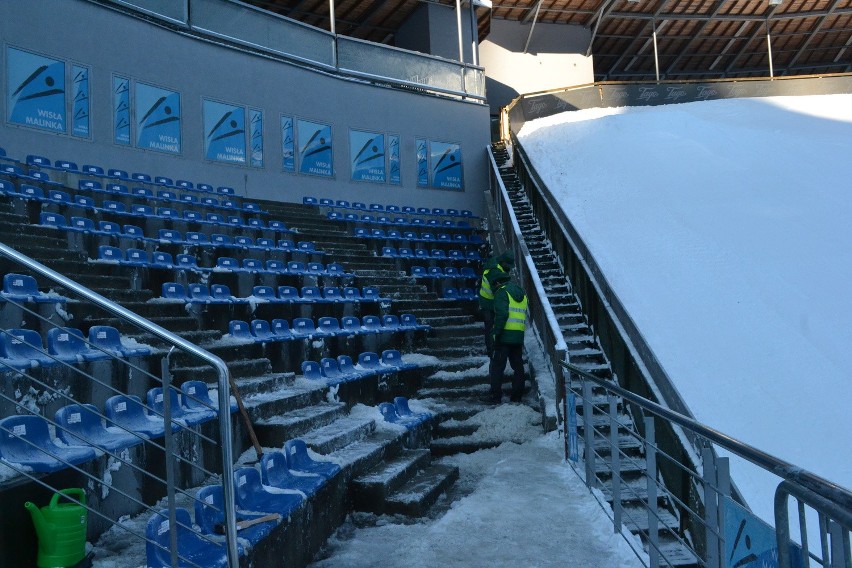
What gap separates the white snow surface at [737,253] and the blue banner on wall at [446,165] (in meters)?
2.01

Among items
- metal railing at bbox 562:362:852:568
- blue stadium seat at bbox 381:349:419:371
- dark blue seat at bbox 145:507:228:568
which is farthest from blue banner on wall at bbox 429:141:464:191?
dark blue seat at bbox 145:507:228:568

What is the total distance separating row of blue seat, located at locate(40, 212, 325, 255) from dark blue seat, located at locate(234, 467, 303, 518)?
184 inches

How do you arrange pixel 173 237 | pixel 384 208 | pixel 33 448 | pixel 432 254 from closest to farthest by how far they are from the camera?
1. pixel 33 448
2. pixel 173 237
3. pixel 432 254
4. pixel 384 208

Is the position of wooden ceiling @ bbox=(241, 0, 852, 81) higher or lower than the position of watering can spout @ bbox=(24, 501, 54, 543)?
higher

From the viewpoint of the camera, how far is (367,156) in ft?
55.9

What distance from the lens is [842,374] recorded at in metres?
7.80

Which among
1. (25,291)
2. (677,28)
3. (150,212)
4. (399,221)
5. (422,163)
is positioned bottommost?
(25,291)

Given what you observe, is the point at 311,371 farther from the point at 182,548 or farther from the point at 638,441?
the point at 182,548

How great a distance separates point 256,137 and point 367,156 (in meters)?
2.81

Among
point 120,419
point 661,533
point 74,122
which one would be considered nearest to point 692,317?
point 661,533

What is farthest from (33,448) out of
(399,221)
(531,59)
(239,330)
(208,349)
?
(531,59)

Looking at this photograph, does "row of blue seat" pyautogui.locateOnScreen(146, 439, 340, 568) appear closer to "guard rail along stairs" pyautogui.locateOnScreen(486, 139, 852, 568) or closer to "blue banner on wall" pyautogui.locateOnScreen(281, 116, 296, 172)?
"guard rail along stairs" pyautogui.locateOnScreen(486, 139, 852, 568)

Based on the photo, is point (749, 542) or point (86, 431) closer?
point (749, 542)

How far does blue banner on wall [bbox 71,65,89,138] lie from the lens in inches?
482
